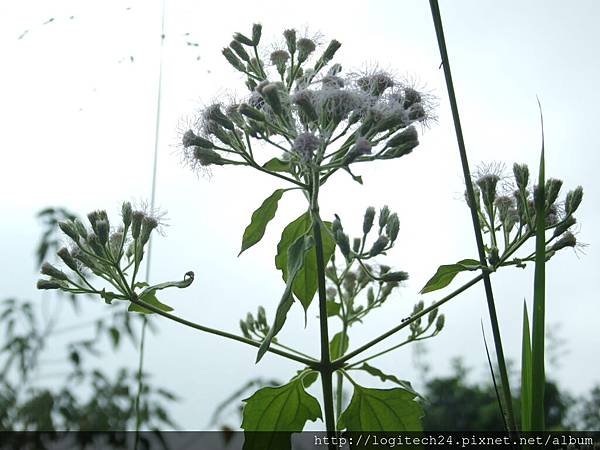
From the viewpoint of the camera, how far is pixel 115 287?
1.94 metres

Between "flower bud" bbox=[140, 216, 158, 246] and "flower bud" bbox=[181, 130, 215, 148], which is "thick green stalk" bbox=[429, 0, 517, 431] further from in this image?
"flower bud" bbox=[140, 216, 158, 246]

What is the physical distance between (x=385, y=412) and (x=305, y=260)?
1.70ft

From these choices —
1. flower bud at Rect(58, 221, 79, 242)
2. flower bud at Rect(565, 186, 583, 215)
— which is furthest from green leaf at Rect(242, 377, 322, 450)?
flower bud at Rect(565, 186, 583, 215)

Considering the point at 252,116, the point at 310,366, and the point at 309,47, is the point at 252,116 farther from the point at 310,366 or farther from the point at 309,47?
the point at 310,366

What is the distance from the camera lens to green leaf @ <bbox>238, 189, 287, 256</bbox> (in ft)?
6.89

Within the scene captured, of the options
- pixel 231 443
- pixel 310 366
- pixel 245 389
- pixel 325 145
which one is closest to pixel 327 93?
pixel 325 145

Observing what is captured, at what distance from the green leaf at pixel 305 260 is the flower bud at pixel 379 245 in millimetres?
180

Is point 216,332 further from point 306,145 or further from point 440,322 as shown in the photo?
point 440,322

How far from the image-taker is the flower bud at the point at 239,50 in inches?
88.9

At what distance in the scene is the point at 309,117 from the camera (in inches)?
72.7

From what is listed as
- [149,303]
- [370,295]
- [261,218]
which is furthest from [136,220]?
[370,295]

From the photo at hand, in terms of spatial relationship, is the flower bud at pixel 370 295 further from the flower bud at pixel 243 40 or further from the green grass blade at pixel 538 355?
the green grass blade at pixel 538 355

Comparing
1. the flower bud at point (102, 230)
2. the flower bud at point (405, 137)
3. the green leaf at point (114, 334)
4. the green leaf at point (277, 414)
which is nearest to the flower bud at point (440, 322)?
the green leaf at point (277, 414)

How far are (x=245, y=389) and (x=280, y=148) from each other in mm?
964
